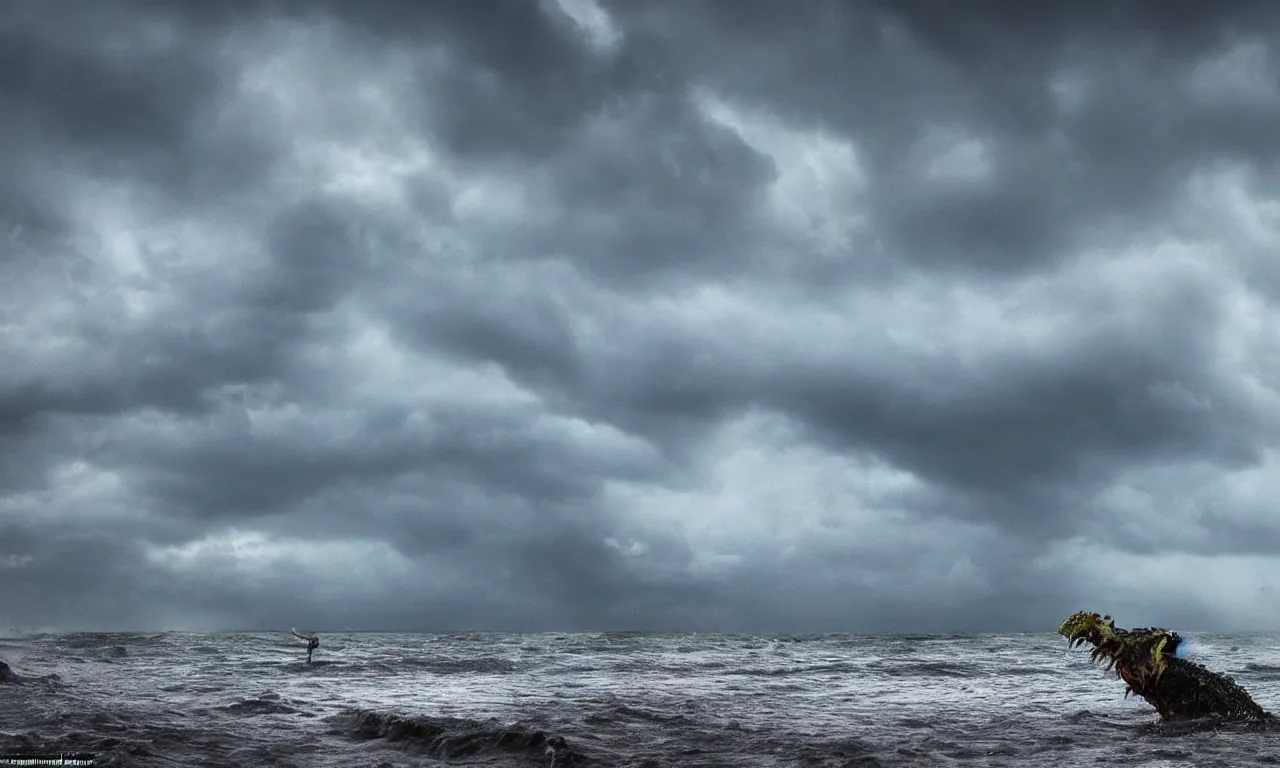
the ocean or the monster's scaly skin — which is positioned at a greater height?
the monster's scaly skin

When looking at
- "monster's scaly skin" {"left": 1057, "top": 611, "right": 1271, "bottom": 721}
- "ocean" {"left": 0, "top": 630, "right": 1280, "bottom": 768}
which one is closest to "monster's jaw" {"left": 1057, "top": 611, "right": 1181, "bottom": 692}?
"monster's scaly skin" {"left": 1057, "top": 611, "right": 1271, "bottom": 721}

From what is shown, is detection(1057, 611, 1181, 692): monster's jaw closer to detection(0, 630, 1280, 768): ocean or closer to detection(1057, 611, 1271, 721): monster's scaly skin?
detection(1057, 611, 1271, 721): monster's scaly skin

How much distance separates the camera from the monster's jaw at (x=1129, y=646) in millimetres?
15555

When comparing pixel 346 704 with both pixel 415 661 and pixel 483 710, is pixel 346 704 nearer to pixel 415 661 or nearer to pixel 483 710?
pixel 483 710

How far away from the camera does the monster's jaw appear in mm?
15555

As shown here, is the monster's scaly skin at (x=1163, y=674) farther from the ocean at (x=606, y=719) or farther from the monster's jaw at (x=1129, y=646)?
the ocean at (x=606, y=719)

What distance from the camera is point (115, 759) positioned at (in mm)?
10852

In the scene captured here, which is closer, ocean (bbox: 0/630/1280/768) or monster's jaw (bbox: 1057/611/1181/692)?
ocean (bbox: 0/630/1280/768)

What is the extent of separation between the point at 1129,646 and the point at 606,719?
10169 millimetres

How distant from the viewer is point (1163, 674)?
51.1 feet

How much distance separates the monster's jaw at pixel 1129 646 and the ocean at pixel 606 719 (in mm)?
921

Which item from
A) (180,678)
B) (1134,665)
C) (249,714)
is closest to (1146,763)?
(1134,665)

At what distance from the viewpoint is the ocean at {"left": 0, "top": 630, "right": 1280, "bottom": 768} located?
12.1m

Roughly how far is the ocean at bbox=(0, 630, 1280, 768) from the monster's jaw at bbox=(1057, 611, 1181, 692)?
921mm
